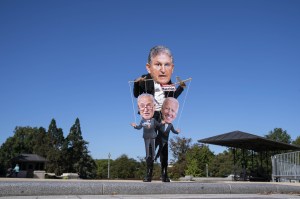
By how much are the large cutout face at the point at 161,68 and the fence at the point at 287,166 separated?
1057 centimetres

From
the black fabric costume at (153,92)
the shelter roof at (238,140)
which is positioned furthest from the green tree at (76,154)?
the black fabric costume at (153,92)

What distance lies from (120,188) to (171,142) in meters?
40.6

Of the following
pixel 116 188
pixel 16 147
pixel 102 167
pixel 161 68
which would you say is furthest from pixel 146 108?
pixel 102 167

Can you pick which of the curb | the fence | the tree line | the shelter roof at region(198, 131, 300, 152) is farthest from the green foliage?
the curb

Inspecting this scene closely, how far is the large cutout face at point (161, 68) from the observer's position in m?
14.4

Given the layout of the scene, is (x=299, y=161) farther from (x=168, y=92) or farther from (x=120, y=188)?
(x=120, y=188)

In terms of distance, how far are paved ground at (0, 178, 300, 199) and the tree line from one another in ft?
73.9

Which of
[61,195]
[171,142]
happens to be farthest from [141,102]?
[171,142]

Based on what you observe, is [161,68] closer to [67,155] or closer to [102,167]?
[67,155]

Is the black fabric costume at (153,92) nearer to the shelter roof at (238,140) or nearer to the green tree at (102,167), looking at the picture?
the shelter roof at (238,140)

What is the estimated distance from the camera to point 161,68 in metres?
14.5

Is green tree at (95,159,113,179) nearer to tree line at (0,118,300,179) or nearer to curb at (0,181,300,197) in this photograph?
tree line at (0,118,300,179)

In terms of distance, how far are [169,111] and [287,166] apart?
11.6m

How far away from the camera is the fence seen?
20.5m
